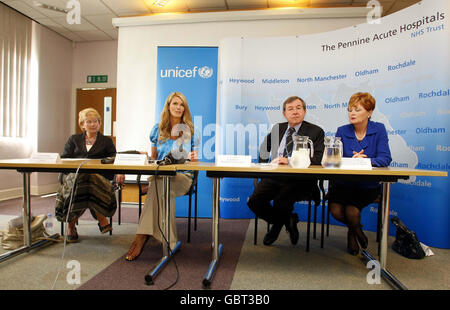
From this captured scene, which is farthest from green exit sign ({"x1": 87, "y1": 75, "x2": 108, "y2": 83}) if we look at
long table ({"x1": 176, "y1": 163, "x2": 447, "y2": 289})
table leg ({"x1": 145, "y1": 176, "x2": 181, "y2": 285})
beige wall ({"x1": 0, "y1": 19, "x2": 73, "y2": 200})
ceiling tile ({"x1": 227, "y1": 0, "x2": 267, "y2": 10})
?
long table ({"x1": 176, "y1": 163, "x2": 447, "y2": 289})

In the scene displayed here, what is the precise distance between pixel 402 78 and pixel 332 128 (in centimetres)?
77

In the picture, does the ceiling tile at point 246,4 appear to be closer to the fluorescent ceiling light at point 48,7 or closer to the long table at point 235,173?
the fluorescent ceiling light at point 48,7

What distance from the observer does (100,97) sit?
4.86 m

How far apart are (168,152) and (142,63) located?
224 cm

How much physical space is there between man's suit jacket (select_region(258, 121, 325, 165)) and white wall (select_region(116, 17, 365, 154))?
1941mm

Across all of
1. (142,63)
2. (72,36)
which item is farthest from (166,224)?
(72,36)

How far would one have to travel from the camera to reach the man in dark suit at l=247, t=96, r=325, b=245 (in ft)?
6.64

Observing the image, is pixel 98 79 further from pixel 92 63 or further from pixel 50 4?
pixel 50 4

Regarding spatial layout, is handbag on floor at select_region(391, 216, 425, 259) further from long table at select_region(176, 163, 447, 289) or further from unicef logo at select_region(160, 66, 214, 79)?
unicef logo at select_region(160, 66, 214, 79)

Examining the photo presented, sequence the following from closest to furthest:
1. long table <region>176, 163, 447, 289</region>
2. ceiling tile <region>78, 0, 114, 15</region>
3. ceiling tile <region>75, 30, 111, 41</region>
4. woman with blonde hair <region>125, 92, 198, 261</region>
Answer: long table <region>176, 163, 447, 289</region>
woman with blonde hair <region>125, 92, 198, 261</region>
ceiling tile <region>78, 0, 114, 15</region>
ceiling tile <region>75, 30, 111, 41</region>

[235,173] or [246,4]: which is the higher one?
[246,4]

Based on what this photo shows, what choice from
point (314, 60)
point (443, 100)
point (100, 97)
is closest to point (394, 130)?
point (443, 100)

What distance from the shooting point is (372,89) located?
2.72m
